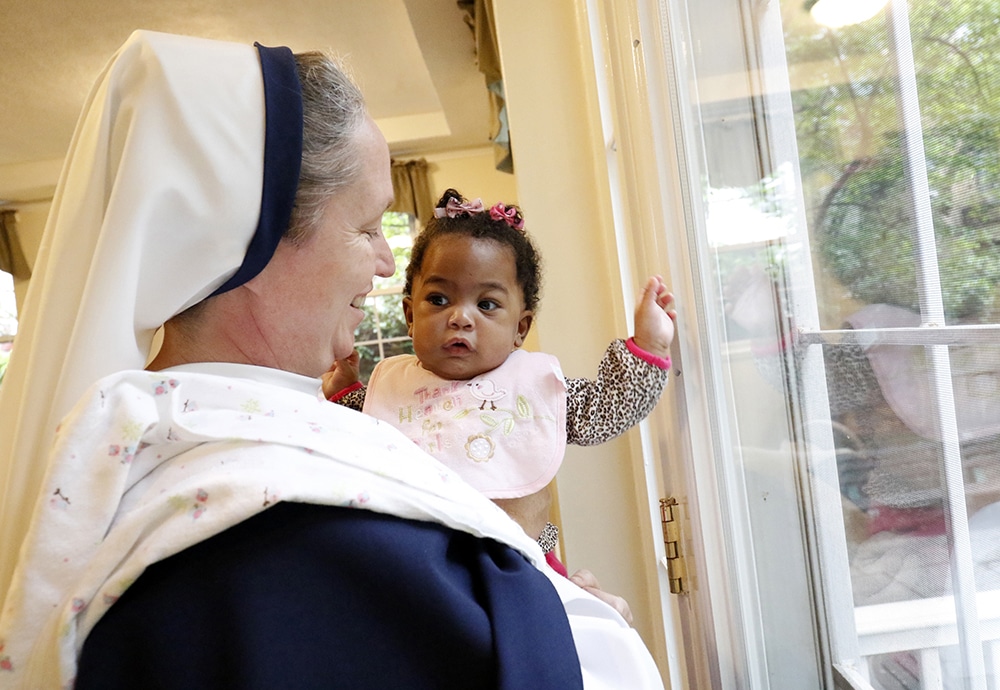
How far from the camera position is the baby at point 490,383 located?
1.25 metres

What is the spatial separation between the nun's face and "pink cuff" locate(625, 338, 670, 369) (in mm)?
411

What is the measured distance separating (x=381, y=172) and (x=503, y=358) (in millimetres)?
539

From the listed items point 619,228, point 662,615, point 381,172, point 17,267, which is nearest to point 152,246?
point 381,172

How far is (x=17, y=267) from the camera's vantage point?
7.09 meters

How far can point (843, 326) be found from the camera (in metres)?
0.63

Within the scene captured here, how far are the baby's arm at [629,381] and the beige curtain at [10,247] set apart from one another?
7.20 metres

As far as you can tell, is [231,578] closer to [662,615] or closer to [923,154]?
[923,154]

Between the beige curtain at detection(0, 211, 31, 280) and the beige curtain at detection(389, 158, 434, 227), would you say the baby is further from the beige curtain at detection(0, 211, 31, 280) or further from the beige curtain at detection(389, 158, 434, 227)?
the beige curtain at detection(0, 211, 31, 280)

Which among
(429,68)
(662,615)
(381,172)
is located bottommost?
(662,615)

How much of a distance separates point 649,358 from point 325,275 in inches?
19.3

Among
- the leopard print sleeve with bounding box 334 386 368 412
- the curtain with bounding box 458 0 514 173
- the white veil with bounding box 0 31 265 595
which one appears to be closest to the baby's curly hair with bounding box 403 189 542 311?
the leopard print sleeve with bounding box 334 386 368 412

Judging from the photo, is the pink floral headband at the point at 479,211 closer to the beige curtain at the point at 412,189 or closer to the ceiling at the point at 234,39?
the ceiling at the point at 234,39

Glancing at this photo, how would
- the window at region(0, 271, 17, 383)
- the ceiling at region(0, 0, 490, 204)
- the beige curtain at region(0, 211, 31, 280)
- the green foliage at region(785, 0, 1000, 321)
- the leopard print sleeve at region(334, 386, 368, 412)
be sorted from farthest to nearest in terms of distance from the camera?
the window at region(0, 271, 17, 383) < the beige curtain at region(0, 211, 31, 280) < the ceiling at region(0, 0, 490, 204) < the leopard print sleeve at region(334, 386, 368, 412) < the green foliage at region(785, 0, 1000, 321)

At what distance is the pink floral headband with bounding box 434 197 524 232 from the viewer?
1.36 meters
